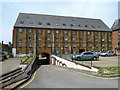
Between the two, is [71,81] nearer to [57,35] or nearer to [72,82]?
[72,82]

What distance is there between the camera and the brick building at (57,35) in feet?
121

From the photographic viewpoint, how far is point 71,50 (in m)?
40.5

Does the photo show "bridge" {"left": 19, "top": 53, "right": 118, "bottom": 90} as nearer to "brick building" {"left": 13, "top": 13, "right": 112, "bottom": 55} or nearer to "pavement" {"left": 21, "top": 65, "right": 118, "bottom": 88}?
"pavement" {"left": 21, "top": 65, "right": 118, "bottom": 88}

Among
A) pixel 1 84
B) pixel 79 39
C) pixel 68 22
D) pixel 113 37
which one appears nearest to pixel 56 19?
pixel 68 22

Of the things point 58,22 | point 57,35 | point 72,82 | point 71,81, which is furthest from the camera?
point 58,22

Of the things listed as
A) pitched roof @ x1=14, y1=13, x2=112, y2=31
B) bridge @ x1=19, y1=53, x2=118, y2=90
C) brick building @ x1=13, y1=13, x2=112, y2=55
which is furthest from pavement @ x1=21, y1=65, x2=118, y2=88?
pitched roof @ x1=14, y1=13, x2=112, y2=31

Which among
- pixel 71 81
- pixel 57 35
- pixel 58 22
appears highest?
pixel 58 22

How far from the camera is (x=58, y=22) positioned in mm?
43062

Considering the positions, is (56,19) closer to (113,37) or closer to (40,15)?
(40,15)

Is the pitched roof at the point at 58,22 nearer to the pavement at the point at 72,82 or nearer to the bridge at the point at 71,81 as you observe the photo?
the bridge at the point at 71,81

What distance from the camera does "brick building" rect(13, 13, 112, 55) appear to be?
3688 centimetres

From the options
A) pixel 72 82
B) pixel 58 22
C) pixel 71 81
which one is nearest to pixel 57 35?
pixel 58 22

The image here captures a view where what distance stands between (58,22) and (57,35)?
280 inches

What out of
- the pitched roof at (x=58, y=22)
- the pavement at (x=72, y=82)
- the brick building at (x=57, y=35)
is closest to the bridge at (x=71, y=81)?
the pavement at (x=72, y=82)
